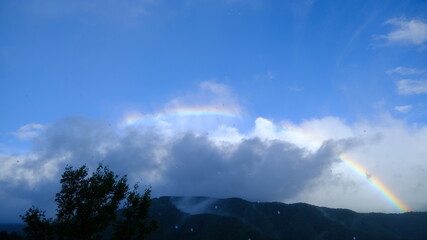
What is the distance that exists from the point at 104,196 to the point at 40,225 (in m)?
18.8

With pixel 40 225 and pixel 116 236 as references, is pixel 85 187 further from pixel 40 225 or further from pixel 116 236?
pixel 40 225

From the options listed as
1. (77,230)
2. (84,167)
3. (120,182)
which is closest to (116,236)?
(77,230)

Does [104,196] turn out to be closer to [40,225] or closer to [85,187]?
[85,187]

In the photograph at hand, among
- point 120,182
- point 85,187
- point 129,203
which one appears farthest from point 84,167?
point 129,203

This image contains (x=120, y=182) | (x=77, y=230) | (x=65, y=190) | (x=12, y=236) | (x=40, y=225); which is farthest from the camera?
(x=12, y=236)

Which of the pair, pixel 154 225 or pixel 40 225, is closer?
pixel 154 225

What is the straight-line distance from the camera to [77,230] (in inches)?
1419

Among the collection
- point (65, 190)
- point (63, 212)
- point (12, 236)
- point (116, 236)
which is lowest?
point (12, 236)

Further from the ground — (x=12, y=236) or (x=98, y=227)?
(x=98, y=227)

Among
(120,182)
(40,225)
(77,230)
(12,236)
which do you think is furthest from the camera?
(12,236)

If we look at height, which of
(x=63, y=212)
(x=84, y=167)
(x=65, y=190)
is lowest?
(x=63, y=212)

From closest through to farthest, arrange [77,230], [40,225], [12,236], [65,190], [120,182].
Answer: [77,230] < [65,190] < [120,182] < [40,225] < [12,236]

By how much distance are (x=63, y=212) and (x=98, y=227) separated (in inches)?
213

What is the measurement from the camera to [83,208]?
3703 cm
